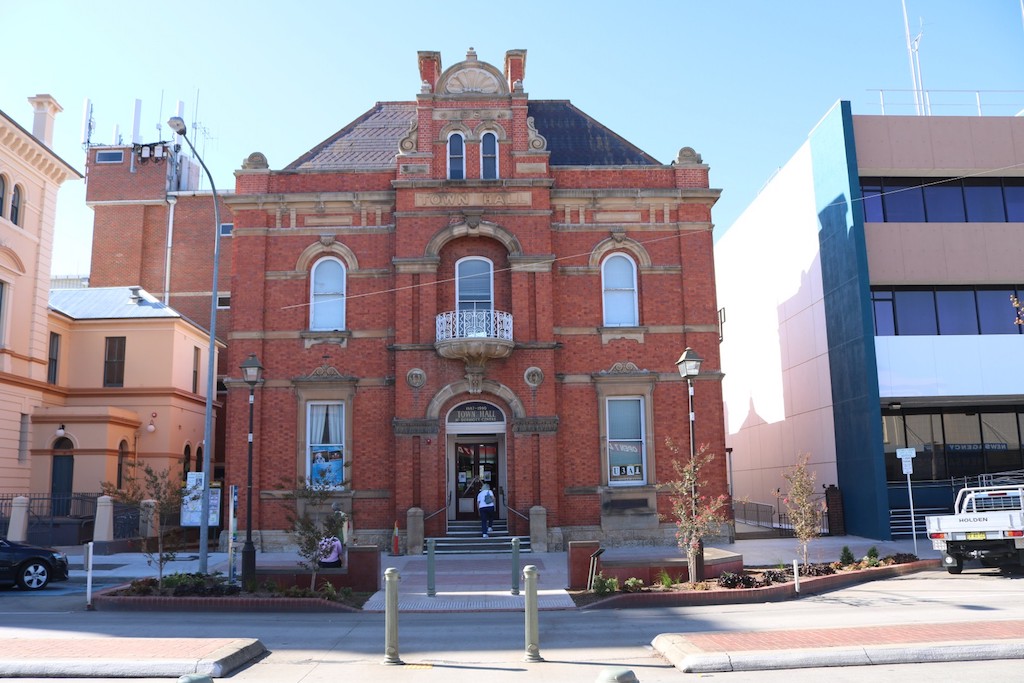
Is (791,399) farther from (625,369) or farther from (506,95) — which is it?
(506,95)

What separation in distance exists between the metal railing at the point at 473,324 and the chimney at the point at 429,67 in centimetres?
786

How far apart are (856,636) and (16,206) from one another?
30.7 metres

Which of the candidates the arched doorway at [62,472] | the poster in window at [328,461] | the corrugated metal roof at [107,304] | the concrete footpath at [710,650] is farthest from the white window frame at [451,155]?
the concrete footpath at [710,650]

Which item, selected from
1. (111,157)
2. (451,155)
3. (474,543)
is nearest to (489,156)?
(451,155)

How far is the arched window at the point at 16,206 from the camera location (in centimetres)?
3097

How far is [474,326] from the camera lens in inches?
1000

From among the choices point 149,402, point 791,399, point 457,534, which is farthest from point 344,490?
point 791,399

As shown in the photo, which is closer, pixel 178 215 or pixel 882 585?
pixel 882 585

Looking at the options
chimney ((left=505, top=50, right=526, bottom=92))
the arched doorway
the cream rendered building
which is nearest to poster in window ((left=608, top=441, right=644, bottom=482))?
chimney ((left=505, top=50, right=526, bottom=92))

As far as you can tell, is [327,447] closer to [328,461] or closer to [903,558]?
[328,461]

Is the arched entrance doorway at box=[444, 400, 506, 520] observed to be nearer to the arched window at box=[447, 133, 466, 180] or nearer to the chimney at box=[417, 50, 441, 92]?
the arched window at box=[447, 133, 466, 180]

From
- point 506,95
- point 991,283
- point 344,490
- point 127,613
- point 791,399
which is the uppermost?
point 506,95

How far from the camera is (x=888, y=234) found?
27.9 metres

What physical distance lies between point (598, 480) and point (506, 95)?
39.1ft
